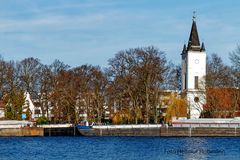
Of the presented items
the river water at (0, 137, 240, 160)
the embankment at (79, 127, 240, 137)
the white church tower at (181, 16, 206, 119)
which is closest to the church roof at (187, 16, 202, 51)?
the white church tower at (181, 16, 206, 119)

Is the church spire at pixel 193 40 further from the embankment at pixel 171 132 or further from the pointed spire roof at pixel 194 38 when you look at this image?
the embankment at pixel 171 132

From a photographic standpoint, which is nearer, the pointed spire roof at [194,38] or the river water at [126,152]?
the river water at [126,152]

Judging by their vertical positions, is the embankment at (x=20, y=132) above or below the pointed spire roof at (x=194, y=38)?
below

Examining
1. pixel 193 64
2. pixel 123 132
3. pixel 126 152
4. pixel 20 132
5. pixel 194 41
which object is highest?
pixel 194 41

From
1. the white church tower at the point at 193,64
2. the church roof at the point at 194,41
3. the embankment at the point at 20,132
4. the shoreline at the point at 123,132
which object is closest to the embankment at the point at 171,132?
the shoreline at the point at 123,132

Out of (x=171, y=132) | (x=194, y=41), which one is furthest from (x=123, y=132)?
(x=194, y=41)


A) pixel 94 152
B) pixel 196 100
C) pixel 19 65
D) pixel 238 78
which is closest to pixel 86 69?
pixel 19 65

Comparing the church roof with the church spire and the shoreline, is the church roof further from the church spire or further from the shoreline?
the shoreline

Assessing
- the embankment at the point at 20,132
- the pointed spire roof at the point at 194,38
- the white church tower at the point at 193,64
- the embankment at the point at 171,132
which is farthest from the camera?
the pointed spire roof at the point at 194,38

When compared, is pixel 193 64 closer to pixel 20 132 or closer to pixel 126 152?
pixel 20 132

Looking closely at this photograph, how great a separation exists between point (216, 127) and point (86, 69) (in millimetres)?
30423

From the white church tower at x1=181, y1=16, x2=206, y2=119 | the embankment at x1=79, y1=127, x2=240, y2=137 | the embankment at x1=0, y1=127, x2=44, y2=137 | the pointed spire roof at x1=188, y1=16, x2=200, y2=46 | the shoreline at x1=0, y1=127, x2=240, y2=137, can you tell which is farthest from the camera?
the pointed spire roof at x1=188, y1=16, x2=200, y2=46

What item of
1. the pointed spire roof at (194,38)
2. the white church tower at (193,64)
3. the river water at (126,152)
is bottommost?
the river water at (126,152)

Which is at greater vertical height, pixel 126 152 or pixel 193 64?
pixel 193 64
